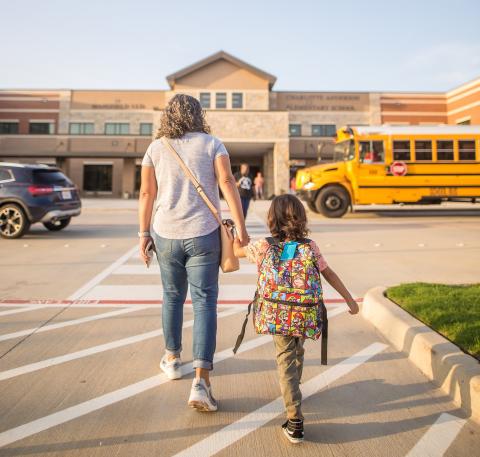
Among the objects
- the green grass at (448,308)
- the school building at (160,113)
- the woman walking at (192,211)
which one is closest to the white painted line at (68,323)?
the woman walking at (192,211)

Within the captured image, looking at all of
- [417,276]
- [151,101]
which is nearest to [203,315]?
[417,276]

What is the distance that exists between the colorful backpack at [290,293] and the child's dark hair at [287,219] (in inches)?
2.6

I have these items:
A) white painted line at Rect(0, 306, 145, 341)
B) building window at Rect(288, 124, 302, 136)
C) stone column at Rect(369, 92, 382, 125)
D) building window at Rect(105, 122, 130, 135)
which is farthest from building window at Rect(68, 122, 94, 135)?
white painted line at Rect(0, 306, 145, 341)

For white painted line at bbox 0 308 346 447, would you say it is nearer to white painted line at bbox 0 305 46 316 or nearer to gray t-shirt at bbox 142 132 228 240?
gray t-shirt at bbox 142 132 228 240

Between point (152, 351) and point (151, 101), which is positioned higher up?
point (151, 101)

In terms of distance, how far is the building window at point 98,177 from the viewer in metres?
38.1

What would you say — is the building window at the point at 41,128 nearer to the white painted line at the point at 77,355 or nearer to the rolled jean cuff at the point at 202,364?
the white painted line at the point at 77,355

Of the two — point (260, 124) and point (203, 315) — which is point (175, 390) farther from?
point (260, 124)

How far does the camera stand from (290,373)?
7.15 feet

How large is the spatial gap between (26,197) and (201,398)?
865 centimetres

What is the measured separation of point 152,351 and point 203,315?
1042 mm

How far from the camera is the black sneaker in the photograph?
2115 mm

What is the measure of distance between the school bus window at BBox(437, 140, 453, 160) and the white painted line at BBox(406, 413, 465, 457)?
13745mm

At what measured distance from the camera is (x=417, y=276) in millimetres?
5957
